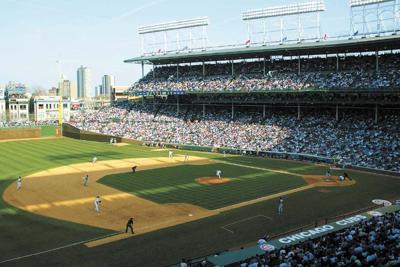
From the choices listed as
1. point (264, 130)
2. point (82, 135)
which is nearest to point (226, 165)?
point (264, 130)

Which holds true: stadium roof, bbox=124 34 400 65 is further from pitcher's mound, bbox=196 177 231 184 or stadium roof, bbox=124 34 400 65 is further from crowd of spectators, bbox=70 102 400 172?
pitcher's mound, bbox=196 177 231 184

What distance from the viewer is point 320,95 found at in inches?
2188

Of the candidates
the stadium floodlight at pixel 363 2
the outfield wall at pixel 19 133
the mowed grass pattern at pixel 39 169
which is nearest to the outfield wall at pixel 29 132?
the outfield wall at pixel 19 133

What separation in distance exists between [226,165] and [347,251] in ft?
105

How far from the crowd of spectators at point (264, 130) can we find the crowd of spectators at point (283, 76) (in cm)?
477

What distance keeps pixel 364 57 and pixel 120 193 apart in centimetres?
4187

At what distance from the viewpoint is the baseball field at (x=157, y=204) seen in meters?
21.4

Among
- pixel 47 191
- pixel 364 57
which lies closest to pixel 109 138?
pixel 47 191

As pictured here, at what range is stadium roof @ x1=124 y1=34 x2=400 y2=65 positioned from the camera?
168ft

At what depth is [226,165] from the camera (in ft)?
153

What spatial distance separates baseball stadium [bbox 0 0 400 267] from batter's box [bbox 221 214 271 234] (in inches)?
2.6

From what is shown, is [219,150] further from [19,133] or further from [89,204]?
[19,133]

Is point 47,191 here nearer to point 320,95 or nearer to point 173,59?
point 320,95

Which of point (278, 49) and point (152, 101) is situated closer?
point (278, 49)
